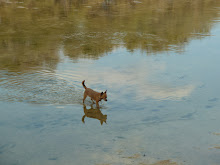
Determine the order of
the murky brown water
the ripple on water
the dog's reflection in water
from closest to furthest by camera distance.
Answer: the murky brown water → the dog's reflection in water → the ripple on water

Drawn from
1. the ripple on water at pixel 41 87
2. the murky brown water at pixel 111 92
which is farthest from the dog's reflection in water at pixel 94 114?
the ripple on water at pixel 41 87

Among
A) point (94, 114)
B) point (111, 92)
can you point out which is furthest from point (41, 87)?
point (94, 114)

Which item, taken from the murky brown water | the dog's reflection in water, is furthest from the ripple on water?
the dog's reflection in water

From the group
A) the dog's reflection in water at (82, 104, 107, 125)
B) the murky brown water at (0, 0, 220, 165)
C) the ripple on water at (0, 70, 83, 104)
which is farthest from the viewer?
the ripple on water at (0, 70, 83, 104)

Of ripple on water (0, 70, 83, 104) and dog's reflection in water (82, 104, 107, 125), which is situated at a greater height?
ripple on water (0, 70, 83, 104)

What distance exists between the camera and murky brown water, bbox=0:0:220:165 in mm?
8023

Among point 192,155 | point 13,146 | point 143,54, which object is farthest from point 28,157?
point 143,54

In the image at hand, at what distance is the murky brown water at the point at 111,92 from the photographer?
26.3ft

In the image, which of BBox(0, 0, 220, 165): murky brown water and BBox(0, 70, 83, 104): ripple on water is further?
BBox(0, 70, 83, 104): ripple on water

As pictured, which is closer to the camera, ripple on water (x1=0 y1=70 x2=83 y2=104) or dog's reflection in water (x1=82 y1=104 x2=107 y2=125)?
dog's reflection in water (x1=82 y1=104 x2=107 y2=125)

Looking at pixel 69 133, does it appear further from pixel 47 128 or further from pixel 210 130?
pixel 210 130

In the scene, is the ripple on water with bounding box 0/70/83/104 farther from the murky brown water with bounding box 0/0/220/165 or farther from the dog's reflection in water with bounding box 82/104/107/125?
the dog's reflection in water with bounding box 82/104/107/125

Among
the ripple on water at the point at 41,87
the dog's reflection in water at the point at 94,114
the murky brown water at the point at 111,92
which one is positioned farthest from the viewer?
the ripple on water at the point at 41,87

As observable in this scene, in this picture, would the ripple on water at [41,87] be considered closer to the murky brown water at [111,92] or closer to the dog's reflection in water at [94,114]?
the murky brown water at [111,92]
